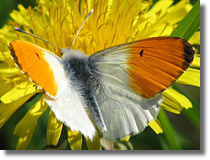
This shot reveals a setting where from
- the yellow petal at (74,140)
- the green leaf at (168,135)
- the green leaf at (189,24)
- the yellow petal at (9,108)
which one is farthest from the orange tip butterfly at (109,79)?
the green leaf at (168,135)

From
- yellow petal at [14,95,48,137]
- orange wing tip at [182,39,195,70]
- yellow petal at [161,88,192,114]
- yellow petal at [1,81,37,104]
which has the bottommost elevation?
yellow petal at [161,88,192,114]

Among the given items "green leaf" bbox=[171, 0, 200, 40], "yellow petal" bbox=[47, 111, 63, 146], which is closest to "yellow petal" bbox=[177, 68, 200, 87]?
"green leaf" bbox=[171, 0, 200, 40]

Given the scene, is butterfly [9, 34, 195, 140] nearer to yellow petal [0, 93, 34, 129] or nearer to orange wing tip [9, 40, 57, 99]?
orange wing tip [9, 40, 57, 99]

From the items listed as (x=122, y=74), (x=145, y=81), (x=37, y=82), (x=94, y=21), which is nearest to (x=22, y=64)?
(x=37, y=82)

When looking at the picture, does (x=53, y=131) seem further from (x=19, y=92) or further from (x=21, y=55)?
(x=21, y=55)

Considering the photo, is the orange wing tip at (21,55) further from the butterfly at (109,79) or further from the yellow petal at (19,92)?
the yellow petal at (19,92)

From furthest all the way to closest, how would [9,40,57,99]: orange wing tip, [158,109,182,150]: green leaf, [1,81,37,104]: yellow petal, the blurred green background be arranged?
the blurred green background < [158,109,182,150]: green leaf < [1,81,37,104]: yellow petal < [9,40,57,99]: orange wing tip

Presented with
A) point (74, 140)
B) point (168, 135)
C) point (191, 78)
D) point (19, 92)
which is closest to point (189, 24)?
point (191, 78)
